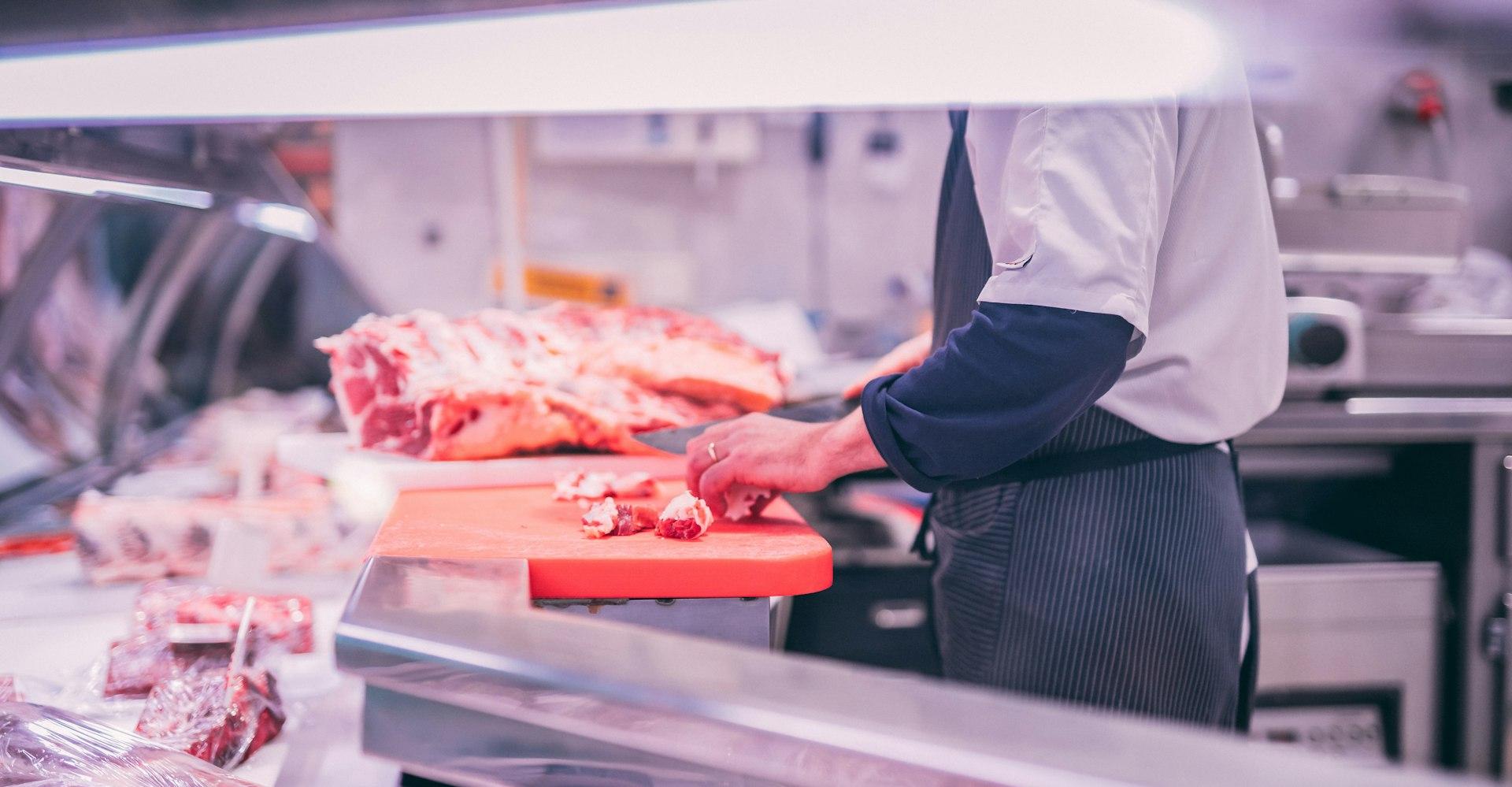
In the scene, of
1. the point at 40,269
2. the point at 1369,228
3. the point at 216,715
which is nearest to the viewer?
the point at 216,715

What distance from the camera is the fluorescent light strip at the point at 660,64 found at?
35.8 inches

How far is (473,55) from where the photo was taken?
99 centimetres

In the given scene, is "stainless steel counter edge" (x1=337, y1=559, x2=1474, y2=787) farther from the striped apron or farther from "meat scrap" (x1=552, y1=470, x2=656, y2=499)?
the striped apron

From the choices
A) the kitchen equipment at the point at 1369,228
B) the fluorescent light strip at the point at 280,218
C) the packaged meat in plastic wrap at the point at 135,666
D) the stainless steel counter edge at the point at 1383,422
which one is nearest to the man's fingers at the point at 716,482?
the packaged meat in plastic wrap at the point at 135,666

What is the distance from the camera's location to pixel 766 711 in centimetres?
54

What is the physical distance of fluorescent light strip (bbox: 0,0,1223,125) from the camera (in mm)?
910

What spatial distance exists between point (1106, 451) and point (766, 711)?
82 cm

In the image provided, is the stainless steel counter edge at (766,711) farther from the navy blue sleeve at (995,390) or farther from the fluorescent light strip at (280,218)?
the fluorescent light strip at (280,218)

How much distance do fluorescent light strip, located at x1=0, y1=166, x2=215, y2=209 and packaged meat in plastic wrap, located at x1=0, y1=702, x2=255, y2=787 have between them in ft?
1.99

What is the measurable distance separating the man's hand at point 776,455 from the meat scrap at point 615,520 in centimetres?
8

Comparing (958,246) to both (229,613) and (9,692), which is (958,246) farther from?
(9,692)

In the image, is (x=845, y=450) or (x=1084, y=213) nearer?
(x=1084, y=213)

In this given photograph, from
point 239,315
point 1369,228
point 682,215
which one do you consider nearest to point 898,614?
point 1369,228

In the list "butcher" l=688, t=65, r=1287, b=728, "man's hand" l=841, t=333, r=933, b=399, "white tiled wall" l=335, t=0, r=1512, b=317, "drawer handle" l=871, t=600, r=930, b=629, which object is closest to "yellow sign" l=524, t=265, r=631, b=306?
"white tiled wall" l=335, t=0, r=1512, b=317
